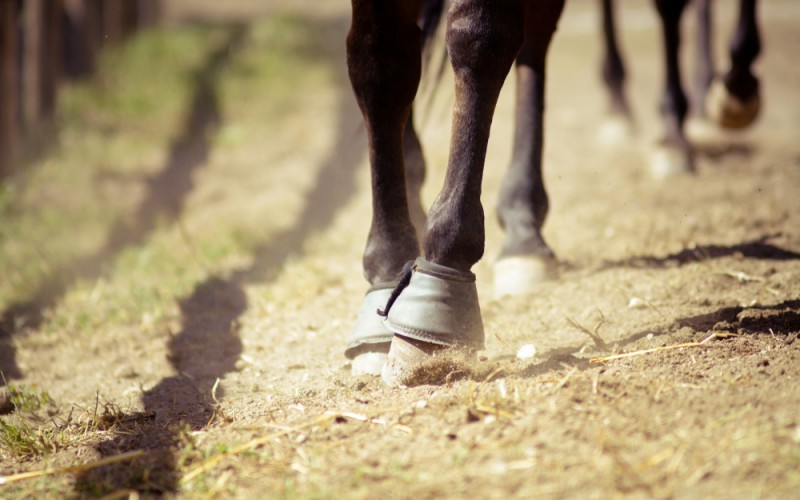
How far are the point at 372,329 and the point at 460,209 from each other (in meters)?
0.43

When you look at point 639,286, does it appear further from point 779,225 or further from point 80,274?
point 80,274

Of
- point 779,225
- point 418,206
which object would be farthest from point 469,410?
point 779,225

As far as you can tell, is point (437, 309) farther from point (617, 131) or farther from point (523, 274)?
point (617, 131)

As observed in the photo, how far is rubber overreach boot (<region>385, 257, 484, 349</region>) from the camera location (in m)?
1.85

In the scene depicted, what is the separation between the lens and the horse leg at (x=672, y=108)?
420 cm

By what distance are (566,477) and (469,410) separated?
1.01 ft

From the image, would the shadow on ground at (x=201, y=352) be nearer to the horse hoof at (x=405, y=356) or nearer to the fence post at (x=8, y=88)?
the horse hoof at (x=405, y=356)

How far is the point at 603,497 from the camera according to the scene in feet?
4.02

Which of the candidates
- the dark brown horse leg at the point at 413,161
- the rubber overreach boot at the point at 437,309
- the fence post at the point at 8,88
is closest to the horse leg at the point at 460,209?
the rubber overreach boot at the point at 437,309

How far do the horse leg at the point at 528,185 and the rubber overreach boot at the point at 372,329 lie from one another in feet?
2.39

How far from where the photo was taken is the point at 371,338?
204 cm

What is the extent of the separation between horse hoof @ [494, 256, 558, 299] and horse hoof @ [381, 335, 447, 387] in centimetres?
85

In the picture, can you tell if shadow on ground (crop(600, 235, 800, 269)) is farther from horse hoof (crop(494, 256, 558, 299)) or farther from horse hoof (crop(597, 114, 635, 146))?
horse hoof (crop(597, 114, 635, 146))

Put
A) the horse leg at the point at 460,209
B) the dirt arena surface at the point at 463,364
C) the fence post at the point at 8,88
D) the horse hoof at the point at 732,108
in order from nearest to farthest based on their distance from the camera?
the dirt arena surface at the point at 463,364, the horse leg at the point at 460,209, the horse hoof at the point at 732,108, the fence post at the point at 8,88
